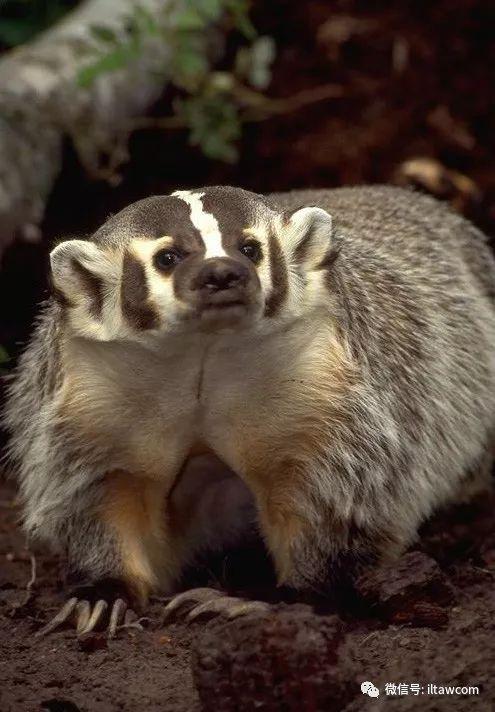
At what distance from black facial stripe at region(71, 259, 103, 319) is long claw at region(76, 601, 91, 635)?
0.80 m

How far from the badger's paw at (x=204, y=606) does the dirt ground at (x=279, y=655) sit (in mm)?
35

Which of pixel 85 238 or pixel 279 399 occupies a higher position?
pixel 85 238

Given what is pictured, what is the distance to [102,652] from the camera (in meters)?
3.23

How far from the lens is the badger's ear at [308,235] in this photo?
3.28m

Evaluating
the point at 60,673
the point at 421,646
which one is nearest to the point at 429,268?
the point at 421,646

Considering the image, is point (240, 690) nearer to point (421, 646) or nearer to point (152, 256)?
point (421, 646)

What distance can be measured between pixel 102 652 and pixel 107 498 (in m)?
0.45

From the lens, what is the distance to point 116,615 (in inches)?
134

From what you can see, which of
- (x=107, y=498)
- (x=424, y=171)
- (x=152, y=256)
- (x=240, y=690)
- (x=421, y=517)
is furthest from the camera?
(x=424, y=171)

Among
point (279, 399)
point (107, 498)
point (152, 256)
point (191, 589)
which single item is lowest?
point (191, 589)

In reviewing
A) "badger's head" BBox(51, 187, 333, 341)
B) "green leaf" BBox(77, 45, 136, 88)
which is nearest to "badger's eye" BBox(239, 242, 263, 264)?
"badger's head" BBox(51, 187, 333, 341)

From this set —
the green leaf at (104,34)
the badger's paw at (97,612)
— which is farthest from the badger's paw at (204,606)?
the green leaf at (104,34)

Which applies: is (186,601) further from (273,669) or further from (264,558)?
(273,669)

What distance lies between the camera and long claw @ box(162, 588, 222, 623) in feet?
11.3
